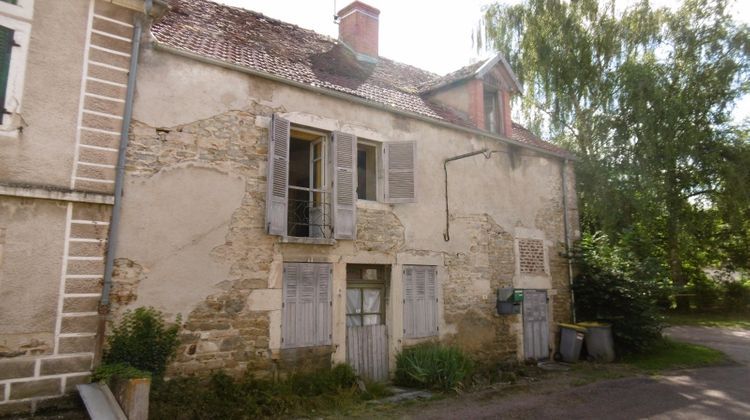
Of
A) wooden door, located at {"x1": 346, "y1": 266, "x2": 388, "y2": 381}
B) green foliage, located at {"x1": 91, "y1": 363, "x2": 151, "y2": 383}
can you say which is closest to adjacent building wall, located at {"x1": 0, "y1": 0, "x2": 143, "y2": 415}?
green foliage, located at {"x1": 91, "y1": 363, "x2": 151, "y2": 383}

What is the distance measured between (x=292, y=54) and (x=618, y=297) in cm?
870

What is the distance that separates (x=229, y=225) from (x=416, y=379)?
150 inches

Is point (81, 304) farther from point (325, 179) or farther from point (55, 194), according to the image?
point (325, 179)

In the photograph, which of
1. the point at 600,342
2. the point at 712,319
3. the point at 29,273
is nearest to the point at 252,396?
the point at 29,273

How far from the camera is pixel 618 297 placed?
11320mm

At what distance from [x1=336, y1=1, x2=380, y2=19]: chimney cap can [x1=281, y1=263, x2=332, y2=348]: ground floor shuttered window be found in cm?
647

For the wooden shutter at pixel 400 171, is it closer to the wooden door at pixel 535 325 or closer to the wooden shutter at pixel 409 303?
the wooden shutter at pixel 409 303

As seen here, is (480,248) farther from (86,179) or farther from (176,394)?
(86,179)

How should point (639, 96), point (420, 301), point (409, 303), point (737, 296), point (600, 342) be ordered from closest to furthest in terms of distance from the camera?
point (409, 303), point (420, 301), point (600, 342), point (639, 96), point (737, 296)

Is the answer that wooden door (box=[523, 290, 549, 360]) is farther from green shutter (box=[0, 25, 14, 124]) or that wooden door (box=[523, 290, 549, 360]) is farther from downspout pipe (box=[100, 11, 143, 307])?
green shutter (box=[0, 25, 14, 124])

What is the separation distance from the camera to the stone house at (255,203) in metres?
5.72

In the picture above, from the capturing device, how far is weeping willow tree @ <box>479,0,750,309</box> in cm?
1545

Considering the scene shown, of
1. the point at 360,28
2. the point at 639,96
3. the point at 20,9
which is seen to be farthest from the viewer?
the point at 639,96

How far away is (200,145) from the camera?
22.9ft
